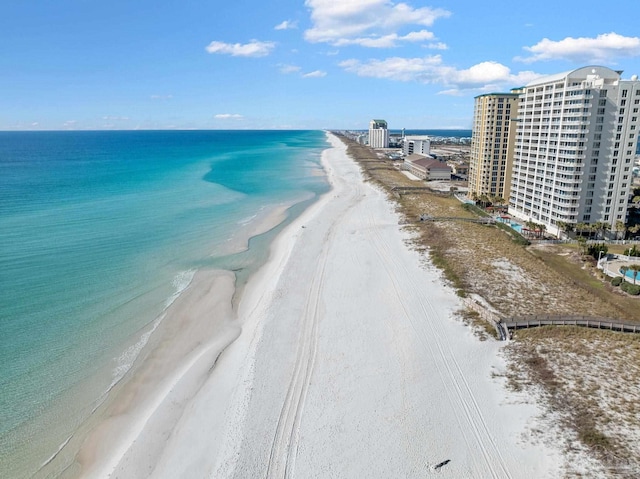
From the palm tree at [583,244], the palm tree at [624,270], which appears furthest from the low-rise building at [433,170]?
the palm tree at [624,270]

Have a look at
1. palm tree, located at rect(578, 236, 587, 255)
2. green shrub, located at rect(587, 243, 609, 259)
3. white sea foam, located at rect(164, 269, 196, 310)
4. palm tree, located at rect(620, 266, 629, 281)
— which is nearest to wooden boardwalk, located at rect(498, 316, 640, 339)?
palm tree, located at rect(620, 266, 629, 281)

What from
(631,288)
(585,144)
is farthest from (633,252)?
(585,144)

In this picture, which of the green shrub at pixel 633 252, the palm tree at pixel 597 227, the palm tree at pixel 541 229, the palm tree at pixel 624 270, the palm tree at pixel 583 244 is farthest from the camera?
the palm tree at pixel 541 229

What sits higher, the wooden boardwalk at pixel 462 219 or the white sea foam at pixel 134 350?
the wooden boardwalk at pixel 462 219

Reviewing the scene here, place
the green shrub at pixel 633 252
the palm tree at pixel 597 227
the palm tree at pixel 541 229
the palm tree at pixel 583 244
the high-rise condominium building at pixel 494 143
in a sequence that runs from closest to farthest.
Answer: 1. the green shrub at pixel 633 252
2. the palm tree at pixel 583 244
3. the palm tree at pixel 597 227
4. the palm tree at pixel 541 229
5. the high-rise condominium building at pixel 494 143

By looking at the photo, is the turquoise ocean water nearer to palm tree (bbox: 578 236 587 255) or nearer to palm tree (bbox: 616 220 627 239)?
palm tree (bbox: 578 236 587 255)

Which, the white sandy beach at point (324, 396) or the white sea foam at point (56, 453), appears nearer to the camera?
the white sandy beach at point (324, 396)

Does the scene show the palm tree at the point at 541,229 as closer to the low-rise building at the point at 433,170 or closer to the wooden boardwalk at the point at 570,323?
the wooden boardwalk at the point at 570,323
